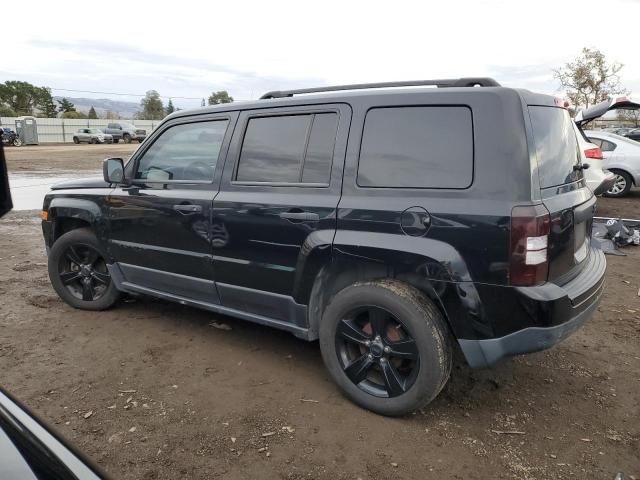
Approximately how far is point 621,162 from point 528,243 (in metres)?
10.5

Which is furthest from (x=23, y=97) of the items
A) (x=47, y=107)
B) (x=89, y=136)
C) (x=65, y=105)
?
(x=89, y=136)

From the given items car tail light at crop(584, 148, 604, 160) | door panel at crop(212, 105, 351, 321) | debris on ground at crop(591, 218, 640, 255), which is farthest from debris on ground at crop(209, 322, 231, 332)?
car tail light at crop(584, 148, 604, 160)

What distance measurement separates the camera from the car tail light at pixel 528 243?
8.38 feet

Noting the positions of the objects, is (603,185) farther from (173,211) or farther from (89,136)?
(89,136)

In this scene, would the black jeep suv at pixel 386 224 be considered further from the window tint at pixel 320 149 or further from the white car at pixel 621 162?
the white car at pixel 621 162

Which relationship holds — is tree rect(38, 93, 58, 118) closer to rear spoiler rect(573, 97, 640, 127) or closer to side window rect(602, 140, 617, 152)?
side window rect(602, 140, 617, 152)

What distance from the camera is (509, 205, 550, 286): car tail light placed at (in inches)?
101

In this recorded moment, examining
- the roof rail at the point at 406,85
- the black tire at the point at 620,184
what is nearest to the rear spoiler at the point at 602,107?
the black tire at the point at 620,184

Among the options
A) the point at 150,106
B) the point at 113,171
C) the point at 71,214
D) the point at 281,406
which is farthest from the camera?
the point at 150,106

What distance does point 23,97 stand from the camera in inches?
2197

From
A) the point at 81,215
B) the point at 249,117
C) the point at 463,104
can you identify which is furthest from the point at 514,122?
the point at 81,215

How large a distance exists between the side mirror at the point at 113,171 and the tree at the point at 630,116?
4401 centimetres

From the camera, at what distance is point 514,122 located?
2.65 meters

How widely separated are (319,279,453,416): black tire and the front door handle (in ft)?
4.11
